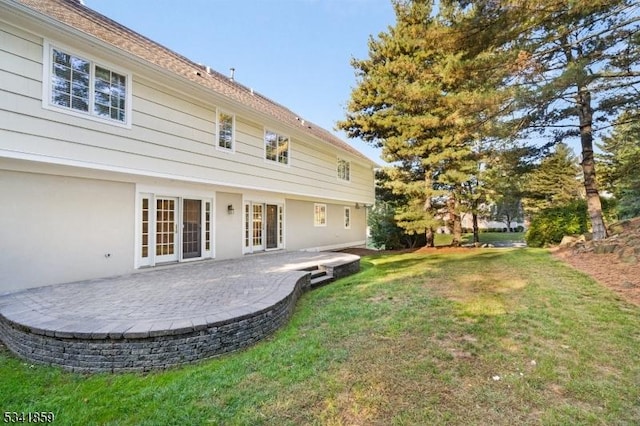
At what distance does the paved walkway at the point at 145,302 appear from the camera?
3.74 meters

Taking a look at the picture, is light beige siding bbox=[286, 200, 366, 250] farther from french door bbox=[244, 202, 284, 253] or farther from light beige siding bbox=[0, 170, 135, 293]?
light beige siding bbox=[0, 170, 135, 293]

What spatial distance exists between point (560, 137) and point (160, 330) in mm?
13493

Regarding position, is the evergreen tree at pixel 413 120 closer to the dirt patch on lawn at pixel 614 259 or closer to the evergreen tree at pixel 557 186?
the dirt patch on lawn at pixel 614 259

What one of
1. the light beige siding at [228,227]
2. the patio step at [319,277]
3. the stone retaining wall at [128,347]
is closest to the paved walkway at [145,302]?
the stone retaining wall at [128,347]

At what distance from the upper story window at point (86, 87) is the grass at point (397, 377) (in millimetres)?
4368

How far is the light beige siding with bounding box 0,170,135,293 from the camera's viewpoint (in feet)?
18.7

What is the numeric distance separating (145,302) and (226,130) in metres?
5.96

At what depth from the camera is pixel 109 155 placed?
6551mm

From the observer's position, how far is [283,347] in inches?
160

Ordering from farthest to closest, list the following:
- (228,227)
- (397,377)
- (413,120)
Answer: (413,120), (228,227), (397,377)

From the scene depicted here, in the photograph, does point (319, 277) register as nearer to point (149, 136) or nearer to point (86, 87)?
point (149, 136)

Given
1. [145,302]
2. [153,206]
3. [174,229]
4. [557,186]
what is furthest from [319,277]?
[557,186]

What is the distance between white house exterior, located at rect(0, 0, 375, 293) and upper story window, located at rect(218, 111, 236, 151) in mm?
29

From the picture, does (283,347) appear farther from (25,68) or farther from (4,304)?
(25,68)
